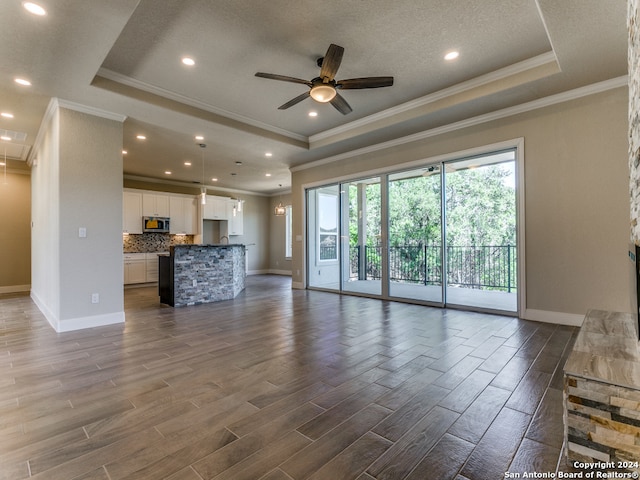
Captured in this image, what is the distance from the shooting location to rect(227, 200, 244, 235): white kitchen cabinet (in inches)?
403

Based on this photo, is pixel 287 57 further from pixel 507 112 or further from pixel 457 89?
pixel 507 112

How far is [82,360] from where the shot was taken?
2949 mm

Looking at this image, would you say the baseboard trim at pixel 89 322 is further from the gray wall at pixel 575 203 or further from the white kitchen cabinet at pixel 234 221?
the white kitchen cabinet at pixel 234 221

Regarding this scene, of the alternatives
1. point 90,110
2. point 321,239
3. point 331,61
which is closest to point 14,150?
point 90,110

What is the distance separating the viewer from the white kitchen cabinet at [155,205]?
8328 mm

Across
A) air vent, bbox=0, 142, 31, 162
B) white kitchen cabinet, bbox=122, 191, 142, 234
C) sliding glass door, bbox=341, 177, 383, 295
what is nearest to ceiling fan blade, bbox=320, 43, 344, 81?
sliding glass door, bbox=341, 177, 383, 295

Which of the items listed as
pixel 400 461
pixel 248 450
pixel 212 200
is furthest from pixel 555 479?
→ pixel 212 200

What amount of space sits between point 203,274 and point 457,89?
16.7 feet

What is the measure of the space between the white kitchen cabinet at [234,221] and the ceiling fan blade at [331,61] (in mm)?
7449

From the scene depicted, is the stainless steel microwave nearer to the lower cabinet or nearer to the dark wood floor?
the lower cabinet

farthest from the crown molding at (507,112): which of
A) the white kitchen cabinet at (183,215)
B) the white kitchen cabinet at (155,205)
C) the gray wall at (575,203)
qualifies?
the white kitchen cabinet at (155,205)

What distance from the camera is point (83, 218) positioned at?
415 centimetres

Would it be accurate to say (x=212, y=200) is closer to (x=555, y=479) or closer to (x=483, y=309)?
(x=483, y=309)

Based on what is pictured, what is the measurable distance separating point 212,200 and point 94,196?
5565 mm
